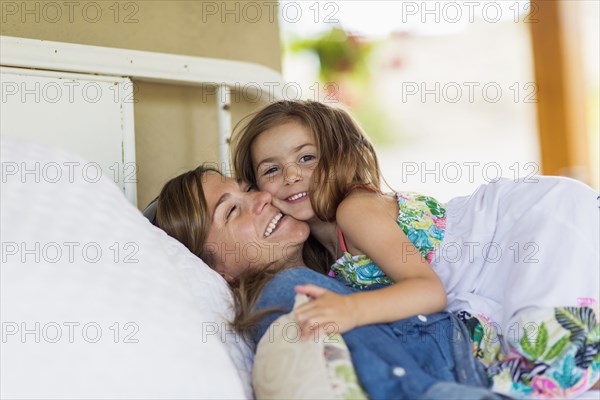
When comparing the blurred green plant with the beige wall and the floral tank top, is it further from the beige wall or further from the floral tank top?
the floral tank top

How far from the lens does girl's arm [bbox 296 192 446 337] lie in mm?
893

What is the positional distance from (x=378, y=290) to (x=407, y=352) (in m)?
0.10

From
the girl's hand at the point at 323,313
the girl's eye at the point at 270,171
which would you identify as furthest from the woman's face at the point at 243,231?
the girl's hand at the point at 323,313

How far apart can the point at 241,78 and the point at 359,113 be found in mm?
2192

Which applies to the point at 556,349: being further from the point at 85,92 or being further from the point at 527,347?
the point at 85,92

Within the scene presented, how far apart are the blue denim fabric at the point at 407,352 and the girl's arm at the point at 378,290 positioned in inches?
0.8

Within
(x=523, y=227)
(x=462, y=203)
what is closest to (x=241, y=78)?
(x=462, y=203)

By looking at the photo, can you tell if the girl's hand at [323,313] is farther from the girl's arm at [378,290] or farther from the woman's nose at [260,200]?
the woman's nose at [260,200]

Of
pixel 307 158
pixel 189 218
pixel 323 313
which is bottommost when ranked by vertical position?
pixel 323 313

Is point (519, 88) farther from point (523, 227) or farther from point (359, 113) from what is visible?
point (523, 227)

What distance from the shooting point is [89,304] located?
0.81 m

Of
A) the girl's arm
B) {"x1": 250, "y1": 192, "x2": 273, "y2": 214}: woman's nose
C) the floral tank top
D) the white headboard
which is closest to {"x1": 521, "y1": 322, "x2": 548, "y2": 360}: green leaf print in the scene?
the girl's arm

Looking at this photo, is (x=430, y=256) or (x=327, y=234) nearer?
Result: (x=430, y=256)

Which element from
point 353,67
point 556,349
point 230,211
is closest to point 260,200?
point 230,211
